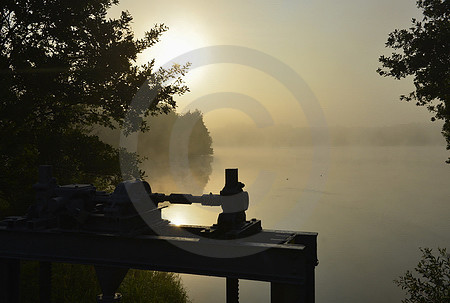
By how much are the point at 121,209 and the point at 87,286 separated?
45.3 ft

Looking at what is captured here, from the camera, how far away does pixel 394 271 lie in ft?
111

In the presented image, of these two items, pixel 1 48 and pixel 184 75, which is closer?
pixel 1 48

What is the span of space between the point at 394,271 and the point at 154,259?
32835 millimetres

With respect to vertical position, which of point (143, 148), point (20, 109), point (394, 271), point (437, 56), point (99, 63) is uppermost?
point (143, 148)

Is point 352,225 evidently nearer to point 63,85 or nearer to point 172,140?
point 63,85

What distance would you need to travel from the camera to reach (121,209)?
6254mm

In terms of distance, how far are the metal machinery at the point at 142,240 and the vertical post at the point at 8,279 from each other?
0.05 ft

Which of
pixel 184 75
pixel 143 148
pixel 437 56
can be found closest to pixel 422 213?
pixel 437 56

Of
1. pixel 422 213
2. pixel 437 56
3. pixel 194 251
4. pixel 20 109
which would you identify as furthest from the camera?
pixel 422 213

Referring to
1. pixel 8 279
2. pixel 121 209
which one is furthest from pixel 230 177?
pixel 8 279

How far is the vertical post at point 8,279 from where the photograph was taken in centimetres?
700

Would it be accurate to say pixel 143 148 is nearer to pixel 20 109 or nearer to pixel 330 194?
pixel 330 194

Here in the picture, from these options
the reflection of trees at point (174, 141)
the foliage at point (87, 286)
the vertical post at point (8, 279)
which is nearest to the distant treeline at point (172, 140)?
the reflection of trees at point (174, 141)

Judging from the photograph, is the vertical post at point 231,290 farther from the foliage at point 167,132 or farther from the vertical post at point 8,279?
the foliage at point 167,132
